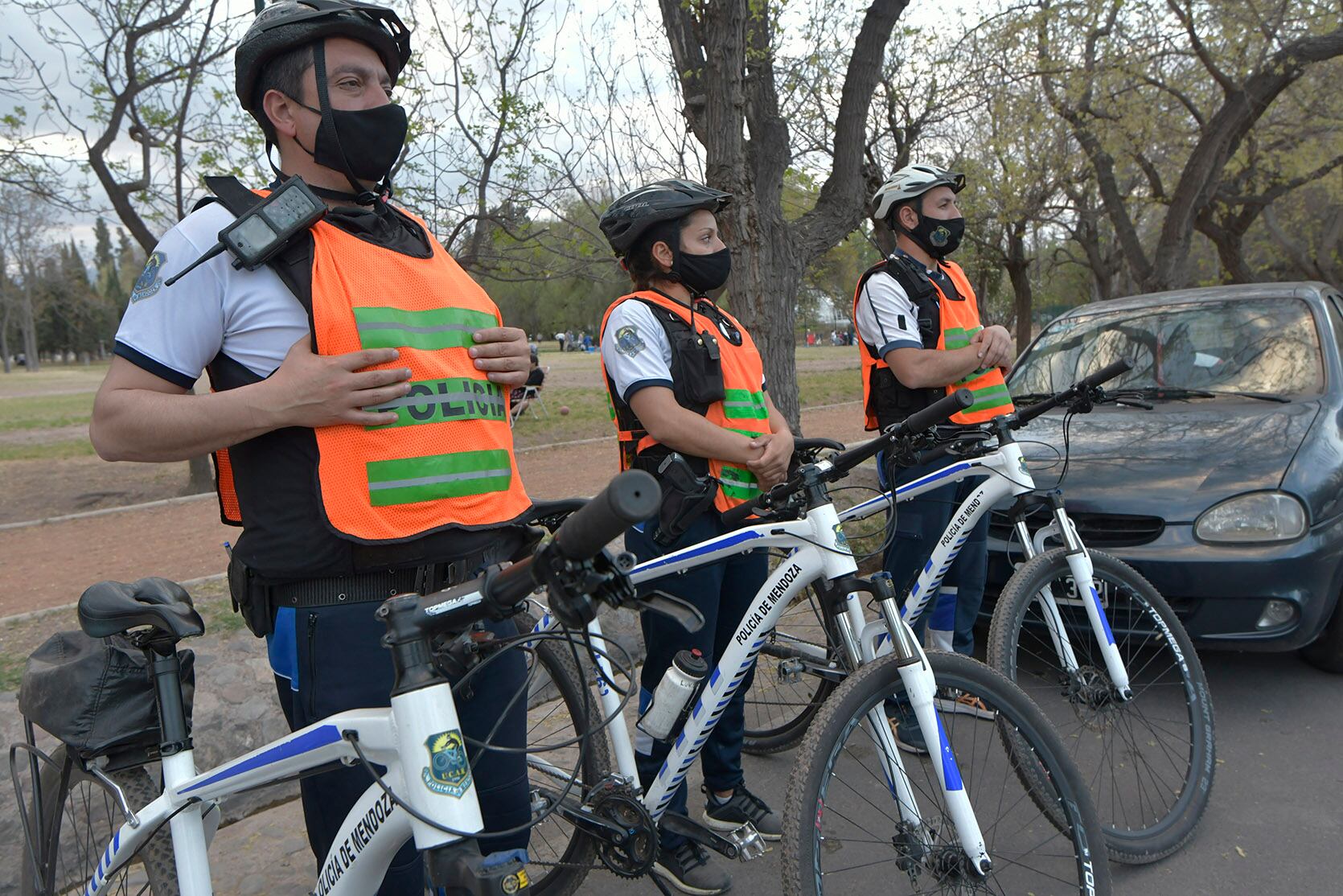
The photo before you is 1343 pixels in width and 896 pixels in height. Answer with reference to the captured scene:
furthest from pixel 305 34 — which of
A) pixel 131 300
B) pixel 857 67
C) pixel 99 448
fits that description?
pixel 857 67

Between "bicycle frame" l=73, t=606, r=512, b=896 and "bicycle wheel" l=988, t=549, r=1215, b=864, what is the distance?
2.03 metres

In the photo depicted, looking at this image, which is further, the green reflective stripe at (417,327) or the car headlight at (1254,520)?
the car headlight at (1254,520)

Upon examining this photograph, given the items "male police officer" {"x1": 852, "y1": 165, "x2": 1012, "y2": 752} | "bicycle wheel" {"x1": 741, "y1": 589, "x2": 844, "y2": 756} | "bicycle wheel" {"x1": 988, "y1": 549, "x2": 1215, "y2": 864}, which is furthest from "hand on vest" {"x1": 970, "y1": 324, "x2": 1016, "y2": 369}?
"bicycle wheel" {"x1": 741, "y1": 589, "x2": 844, "y2": 756}

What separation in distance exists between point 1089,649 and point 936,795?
127 cm

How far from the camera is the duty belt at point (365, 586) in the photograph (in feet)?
6.11

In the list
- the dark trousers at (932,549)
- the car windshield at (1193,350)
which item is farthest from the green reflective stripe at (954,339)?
the car windshield at (1193,350)

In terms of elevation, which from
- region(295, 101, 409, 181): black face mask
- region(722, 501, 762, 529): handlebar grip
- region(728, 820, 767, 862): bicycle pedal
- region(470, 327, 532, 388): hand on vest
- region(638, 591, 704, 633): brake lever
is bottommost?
region(728, 820, 767, 862): bicycle pedal

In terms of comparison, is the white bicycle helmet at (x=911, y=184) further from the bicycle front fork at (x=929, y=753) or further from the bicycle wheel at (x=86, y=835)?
the bicycle wheel at (x=86, y=835)

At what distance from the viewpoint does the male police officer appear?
3756 mm

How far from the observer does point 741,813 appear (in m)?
3.16

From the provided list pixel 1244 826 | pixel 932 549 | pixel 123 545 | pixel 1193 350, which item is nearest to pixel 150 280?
pixel 932 549

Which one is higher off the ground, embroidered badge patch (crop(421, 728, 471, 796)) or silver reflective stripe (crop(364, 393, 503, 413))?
silver reflective stripe (crop(364, 393, 503, 413))

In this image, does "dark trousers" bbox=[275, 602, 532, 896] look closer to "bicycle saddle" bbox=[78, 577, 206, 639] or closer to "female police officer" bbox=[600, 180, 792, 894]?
"bicycle saddle" bbox=[78, 577, 206, 639]

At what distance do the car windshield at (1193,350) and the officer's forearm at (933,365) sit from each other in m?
1.94
